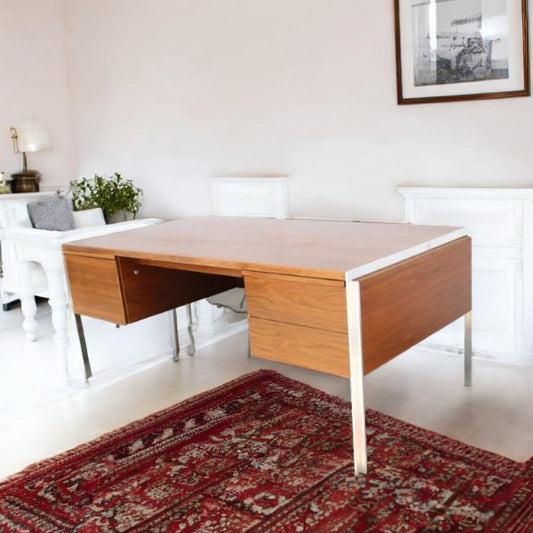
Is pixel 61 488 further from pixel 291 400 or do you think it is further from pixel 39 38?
pixel 39 38

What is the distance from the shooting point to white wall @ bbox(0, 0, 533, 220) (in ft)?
11.1

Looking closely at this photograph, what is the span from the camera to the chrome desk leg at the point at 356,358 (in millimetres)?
2090

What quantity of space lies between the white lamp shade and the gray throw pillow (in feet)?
3.62

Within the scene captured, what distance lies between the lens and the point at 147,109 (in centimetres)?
479

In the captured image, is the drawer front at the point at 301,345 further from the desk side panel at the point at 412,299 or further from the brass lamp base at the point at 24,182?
the brass lamp base at the point at 24,182

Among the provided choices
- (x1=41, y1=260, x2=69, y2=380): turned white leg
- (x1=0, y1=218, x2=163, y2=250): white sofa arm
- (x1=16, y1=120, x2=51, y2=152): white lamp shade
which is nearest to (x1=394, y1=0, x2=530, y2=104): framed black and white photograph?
(x1=0, y1=218, x2=163, y2=250): white sofa arm

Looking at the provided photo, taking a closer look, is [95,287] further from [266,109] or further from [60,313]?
[266,109]

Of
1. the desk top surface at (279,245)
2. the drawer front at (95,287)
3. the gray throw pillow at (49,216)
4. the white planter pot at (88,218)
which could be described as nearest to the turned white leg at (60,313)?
the drawer front at (95,287)

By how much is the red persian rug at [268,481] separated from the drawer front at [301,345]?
37 cm

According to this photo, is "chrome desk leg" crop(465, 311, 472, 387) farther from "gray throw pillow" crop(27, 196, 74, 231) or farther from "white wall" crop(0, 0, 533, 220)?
"gray throw pillow" crop(27, 196, 74, 231)

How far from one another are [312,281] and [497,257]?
4.69ft

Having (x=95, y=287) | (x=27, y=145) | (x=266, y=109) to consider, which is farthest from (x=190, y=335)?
(x=27, y=145)

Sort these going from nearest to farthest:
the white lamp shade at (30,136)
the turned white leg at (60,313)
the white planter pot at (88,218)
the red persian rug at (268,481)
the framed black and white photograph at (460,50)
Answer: the red persian rug at (268,481) < the framed black and white photograph at (460,50) < the turned white leg at (60,313) < the white planter pot at (88,218) < the white lamp shade at (30,136)

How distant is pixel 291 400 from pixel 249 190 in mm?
1599
